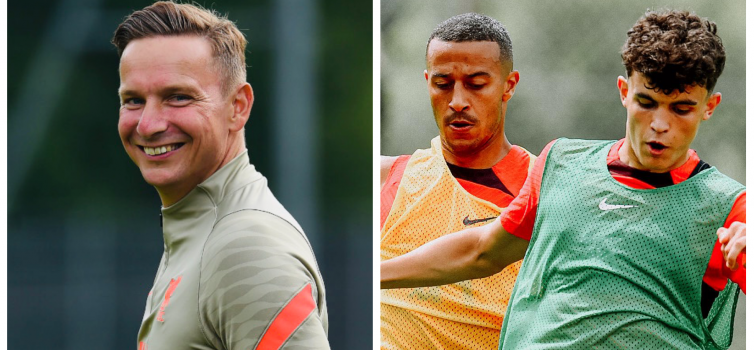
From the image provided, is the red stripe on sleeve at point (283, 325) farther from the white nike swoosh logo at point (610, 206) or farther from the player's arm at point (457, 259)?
the white nike swoosh logo at point (610, 206)

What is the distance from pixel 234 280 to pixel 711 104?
6.30 ft

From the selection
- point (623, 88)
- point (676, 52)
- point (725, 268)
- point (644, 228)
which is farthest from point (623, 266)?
point (676, 52)

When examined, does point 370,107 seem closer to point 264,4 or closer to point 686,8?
point 264,4

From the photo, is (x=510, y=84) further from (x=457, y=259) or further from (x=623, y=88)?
(x=457, y=259)

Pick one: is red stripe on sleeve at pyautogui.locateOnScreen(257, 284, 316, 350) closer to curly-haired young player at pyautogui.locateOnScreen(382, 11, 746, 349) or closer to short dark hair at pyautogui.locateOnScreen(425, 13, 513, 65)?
curly-haired young player at pyautogui.locateOnScreen(382, 11, 746, 349)

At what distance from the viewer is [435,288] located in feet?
12.0

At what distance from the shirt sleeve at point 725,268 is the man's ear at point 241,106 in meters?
1.90

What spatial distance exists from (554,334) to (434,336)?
0.52 metres

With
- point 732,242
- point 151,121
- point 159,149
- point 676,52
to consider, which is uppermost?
point 676,52

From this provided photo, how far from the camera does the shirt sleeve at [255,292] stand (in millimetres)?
3127

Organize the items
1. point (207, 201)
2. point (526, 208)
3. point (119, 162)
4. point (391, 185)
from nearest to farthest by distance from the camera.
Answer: point (207, 201) < point (526, 208) < point (391, 185) < point (119, 162)

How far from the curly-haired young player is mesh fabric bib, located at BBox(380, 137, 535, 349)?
0.33ft

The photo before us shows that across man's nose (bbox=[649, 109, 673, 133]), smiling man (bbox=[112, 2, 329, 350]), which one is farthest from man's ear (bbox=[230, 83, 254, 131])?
man's nose (bbox=[649, 109, 673, 133])

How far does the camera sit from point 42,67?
13.3 ft
